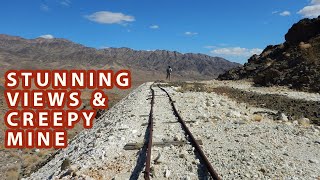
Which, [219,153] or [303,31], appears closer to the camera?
[219,153]

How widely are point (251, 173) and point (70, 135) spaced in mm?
18999

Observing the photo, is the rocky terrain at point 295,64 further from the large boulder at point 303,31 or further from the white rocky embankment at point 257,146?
the white rocky embankment at point 257,146

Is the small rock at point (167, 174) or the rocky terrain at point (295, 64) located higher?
the rocky terrain at point (295, 64)

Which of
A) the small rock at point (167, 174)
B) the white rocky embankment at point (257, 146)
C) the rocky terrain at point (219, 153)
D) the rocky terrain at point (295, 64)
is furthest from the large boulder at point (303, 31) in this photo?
the small rock at point (167, 174)

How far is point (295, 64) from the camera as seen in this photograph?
4031cm

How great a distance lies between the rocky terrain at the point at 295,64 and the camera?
3281cm

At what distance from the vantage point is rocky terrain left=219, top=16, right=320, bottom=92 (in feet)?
108

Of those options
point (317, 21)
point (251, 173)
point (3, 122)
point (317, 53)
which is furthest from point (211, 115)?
point (317, 21)

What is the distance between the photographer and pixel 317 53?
39.0 m

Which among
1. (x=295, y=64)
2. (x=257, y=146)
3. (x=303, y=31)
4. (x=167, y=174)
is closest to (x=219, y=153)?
(x=257, y=146)

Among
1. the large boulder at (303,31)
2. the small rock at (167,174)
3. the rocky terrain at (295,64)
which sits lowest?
the small rock at (167,174)

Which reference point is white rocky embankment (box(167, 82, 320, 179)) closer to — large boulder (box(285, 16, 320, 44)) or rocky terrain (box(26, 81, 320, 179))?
rocky terrain (box(26, 81, 320, 179))

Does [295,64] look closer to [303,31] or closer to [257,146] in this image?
[303,31]

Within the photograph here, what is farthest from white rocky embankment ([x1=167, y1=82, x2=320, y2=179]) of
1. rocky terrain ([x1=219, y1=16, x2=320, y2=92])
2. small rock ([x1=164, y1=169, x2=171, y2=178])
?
rocky terrain ([x1=219, y1=16, x2=320, y2=92])
